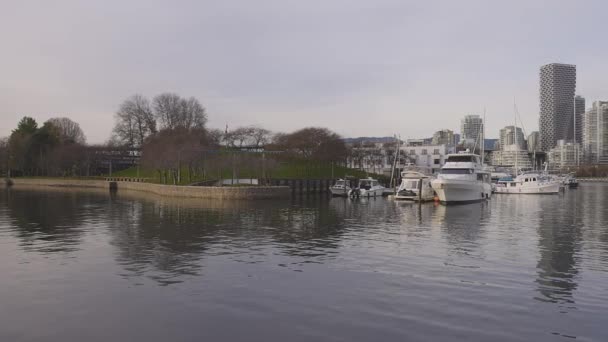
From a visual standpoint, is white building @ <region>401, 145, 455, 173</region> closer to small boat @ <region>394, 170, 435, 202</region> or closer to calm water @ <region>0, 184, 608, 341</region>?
small boat @ <region>394, 170, 435, 202</region>

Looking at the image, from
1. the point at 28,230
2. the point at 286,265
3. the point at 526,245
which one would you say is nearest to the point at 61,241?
the point at 28,230

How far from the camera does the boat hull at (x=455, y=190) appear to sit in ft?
187

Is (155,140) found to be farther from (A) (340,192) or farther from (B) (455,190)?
(B) (455,190)

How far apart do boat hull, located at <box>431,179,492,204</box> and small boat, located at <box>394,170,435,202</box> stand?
2.46 meters

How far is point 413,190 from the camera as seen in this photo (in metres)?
62.2

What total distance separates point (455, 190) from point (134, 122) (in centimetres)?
8537

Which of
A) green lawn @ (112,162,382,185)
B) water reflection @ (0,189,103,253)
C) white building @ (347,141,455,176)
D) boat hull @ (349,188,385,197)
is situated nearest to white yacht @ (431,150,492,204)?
boat hull @ (349,188,385,197)

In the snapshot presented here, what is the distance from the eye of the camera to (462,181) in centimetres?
5869

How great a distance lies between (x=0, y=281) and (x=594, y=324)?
18.5 meters

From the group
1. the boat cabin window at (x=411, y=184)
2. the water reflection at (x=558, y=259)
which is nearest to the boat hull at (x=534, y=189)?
the boat cabin window at (x=411, y=184)

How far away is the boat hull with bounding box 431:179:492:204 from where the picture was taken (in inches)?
2242

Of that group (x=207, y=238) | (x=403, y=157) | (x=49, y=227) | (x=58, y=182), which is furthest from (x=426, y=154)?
(x=207, y=238)

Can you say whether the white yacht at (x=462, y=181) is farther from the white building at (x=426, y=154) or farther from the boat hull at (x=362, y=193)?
the white building at (x=426, y=154)

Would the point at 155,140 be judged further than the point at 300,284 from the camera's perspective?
Yes
